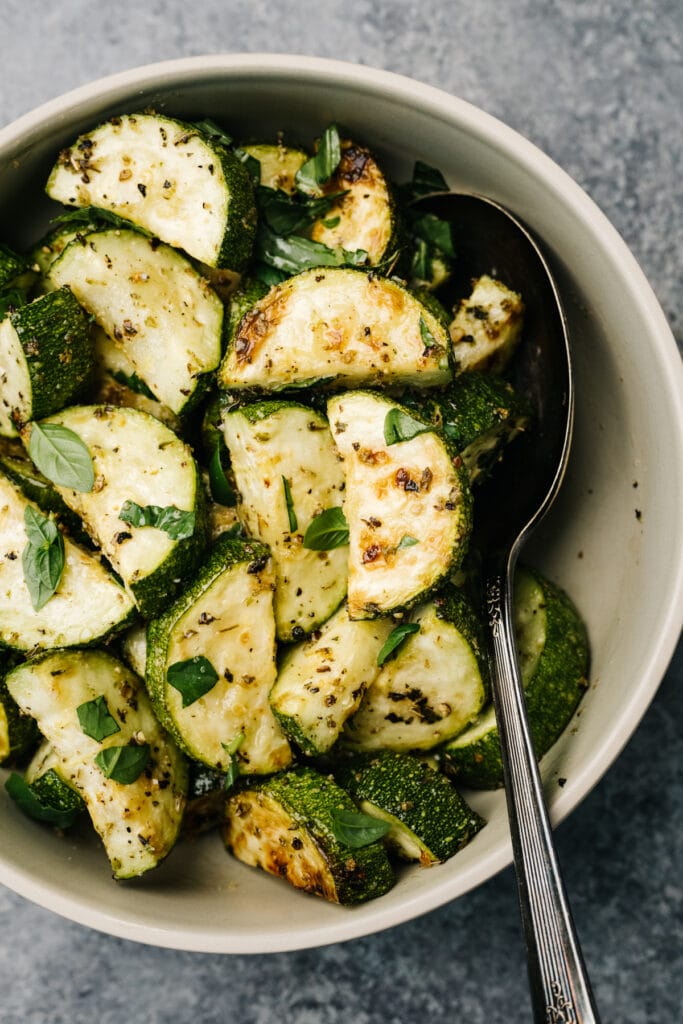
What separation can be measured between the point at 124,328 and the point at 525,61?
3.99 ft

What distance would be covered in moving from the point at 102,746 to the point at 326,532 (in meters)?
0.59

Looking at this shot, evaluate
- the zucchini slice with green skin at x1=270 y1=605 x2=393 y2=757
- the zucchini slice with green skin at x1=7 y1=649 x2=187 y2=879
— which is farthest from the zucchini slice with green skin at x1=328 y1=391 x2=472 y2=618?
the zucchini slice with green skin at x1=7 y1=649 x2=187 y2=879

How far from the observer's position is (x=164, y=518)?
5.47ft

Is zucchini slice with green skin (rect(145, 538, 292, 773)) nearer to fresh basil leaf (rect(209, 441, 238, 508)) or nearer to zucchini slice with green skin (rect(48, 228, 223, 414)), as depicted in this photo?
fresh basil leaf (rect(209, 441, 238, 508))

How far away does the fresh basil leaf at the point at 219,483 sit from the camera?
5.89ft

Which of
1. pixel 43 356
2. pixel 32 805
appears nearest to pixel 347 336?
pixel 43 356

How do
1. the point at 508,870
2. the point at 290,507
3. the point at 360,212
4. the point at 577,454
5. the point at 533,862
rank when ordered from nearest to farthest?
the point at 533,862 → the point at 290,507 → the point at 360,212 → the point at 577,454 → the point at 508,870

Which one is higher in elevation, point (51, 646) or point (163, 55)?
point (163, 55)

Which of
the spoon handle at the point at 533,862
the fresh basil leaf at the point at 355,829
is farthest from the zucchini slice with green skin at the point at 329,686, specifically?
the spoon handle at the point at 533,862

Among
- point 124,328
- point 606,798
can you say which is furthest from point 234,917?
point 124,328

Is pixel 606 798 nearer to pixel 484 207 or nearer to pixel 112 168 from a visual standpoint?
pixel 484 207

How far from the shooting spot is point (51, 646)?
5.58 feet

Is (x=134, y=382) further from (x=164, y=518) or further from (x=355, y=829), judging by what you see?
(x=355, y=829)

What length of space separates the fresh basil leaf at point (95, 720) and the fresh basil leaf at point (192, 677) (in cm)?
16
